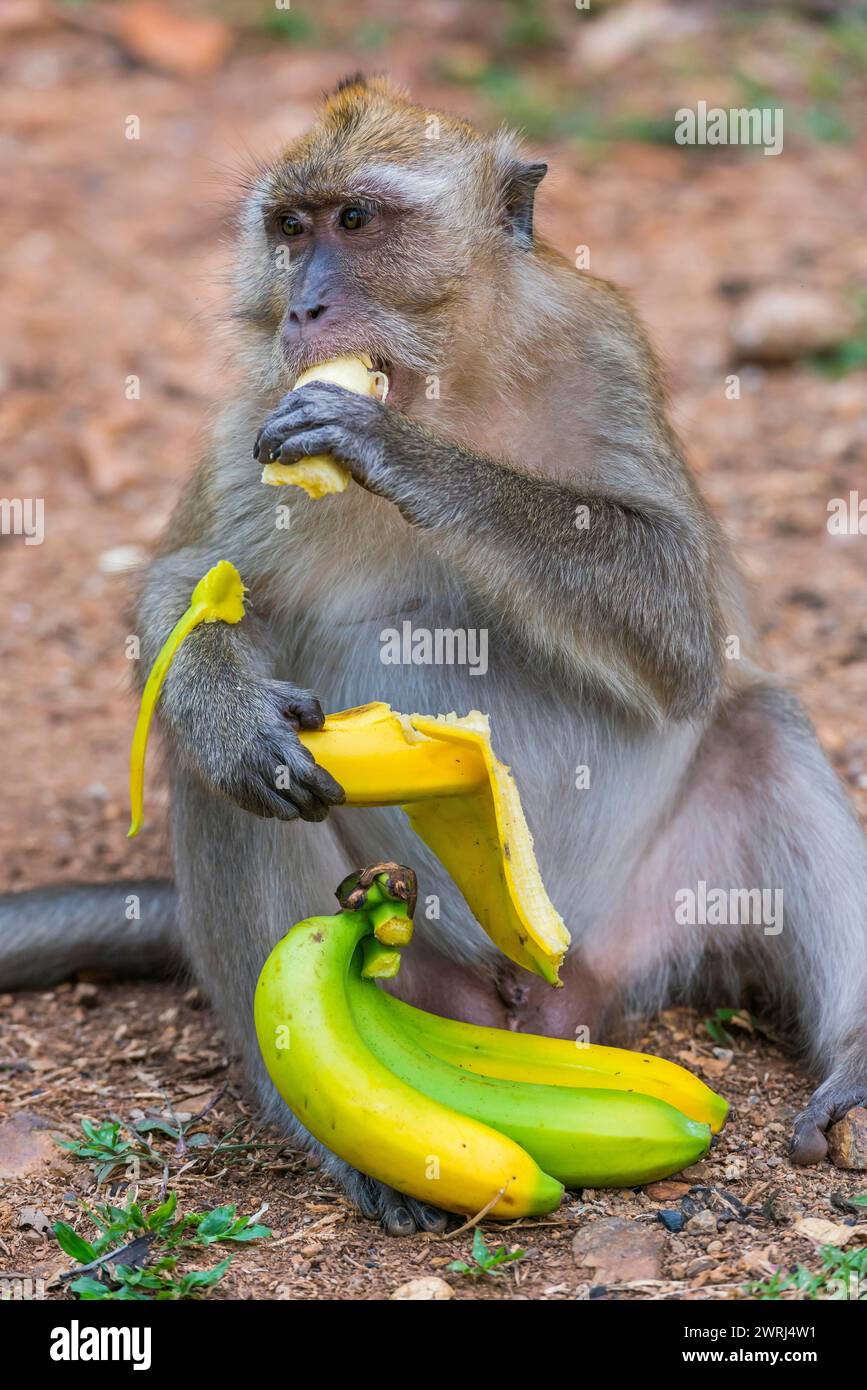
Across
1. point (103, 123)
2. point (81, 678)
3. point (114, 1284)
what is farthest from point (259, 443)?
point (103, 123)

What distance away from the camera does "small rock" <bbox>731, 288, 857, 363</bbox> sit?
811 centimetres

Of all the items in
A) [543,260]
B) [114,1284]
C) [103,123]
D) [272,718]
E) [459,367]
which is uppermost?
[103,123]

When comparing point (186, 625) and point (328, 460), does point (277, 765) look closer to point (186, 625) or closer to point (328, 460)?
point (186, 625)

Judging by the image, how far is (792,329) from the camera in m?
8.11

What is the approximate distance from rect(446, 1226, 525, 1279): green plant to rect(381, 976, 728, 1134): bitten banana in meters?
0.46

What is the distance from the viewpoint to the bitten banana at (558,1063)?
3908 mm

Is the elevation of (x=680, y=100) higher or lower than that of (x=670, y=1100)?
higher

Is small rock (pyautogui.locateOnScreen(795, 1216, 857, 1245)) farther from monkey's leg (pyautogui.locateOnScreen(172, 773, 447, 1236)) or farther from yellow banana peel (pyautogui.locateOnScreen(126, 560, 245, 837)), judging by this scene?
yellow banana peel (pyautogui.locateOnScreen(126, 560, 245, 837))

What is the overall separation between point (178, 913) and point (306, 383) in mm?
1635

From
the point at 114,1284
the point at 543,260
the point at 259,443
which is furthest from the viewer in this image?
the point at 543,260

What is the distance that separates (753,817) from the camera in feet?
15.1

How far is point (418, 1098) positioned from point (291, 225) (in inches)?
82.3

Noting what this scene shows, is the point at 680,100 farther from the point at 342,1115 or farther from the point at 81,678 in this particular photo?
the point at 342,1115

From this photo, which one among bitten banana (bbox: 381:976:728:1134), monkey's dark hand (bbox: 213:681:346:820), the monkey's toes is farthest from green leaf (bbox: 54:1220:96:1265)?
the monkey's toes
